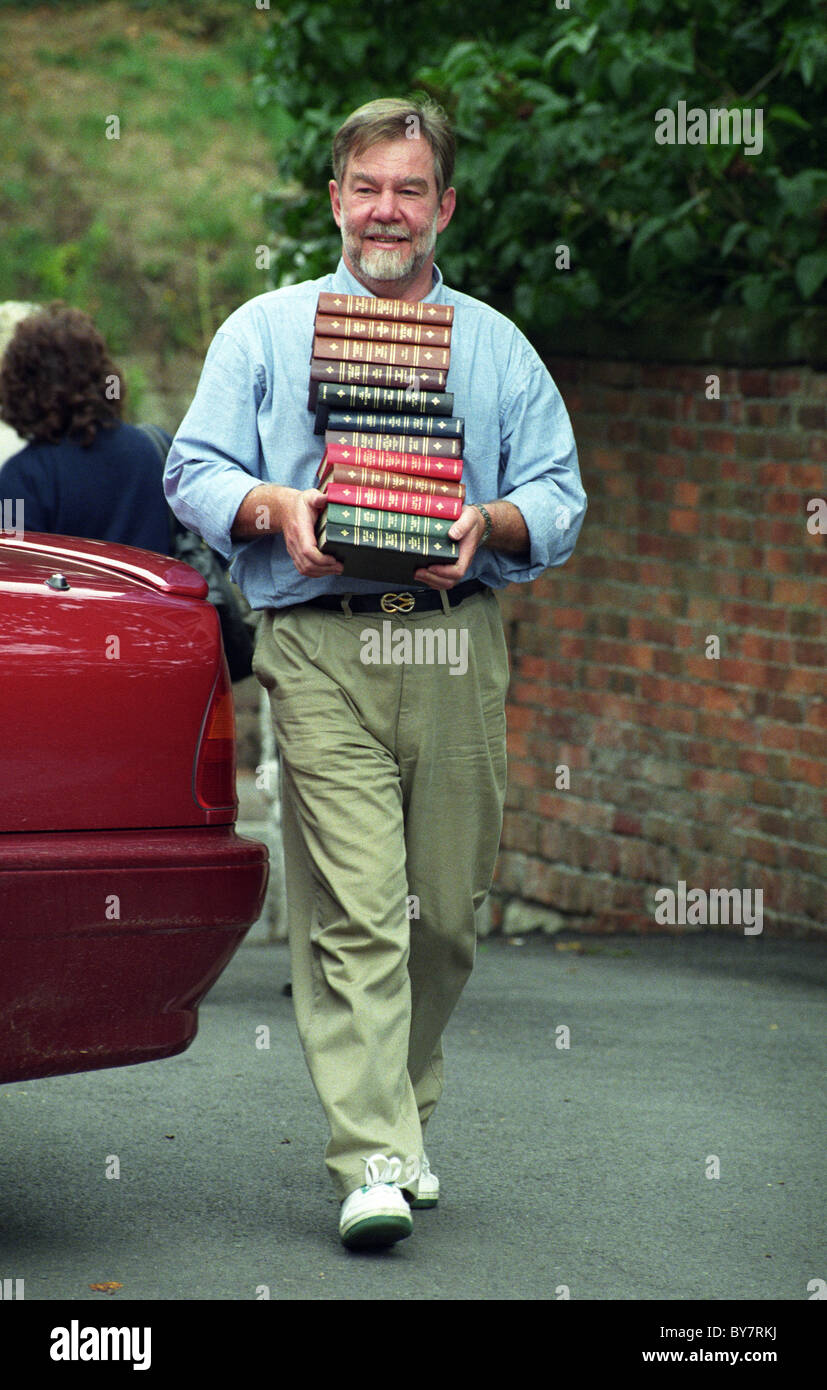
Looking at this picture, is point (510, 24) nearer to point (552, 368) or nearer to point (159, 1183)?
point (552, 368)

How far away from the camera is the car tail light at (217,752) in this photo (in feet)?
11.0

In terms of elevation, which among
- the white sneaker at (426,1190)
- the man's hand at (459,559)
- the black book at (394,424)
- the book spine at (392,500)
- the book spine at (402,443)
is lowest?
the white sneaker at (426,1190)

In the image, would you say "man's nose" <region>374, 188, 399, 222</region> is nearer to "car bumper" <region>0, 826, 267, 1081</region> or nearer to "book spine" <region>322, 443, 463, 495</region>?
"book spine" <region>322, 443, 463, 495</region>

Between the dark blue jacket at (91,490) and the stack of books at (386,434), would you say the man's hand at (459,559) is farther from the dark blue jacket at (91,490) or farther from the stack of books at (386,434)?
the dark blue jacket at (91,490)

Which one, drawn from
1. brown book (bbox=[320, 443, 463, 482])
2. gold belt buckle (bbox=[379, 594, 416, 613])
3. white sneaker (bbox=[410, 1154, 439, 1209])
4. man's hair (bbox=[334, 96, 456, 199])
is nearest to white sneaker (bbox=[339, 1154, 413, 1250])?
white sneaker (bbox=[410, 1154, 439, 1209])

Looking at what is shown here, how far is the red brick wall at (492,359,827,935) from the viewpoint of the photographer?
22.0 feet

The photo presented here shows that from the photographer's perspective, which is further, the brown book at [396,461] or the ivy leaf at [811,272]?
the ivy leaf at [811,272]

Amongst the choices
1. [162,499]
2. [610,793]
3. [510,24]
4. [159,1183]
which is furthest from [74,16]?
[159,1183]

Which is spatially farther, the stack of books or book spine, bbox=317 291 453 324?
book spine, bbox=317 291 453 324

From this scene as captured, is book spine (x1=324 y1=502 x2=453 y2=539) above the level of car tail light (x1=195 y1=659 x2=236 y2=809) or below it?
above

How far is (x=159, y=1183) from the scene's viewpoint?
12.8 feet

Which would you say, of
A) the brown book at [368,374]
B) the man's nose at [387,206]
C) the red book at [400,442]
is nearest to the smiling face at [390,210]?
the man's nose at [387,206]

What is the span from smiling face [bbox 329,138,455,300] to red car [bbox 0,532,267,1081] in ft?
2.41

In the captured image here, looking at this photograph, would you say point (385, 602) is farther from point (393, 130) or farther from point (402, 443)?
point (393, 130)
